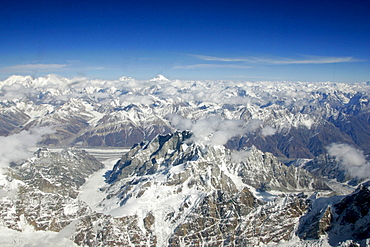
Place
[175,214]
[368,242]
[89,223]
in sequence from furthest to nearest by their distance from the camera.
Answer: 1. [175,214]
2. [89,223]
3. [368,242]

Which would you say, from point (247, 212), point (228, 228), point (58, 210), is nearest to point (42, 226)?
point (58, 210)

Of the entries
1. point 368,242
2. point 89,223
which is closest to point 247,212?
point 368,242

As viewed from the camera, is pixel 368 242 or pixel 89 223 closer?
pixel 368 242

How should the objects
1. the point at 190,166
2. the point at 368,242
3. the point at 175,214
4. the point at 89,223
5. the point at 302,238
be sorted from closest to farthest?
1. the point at 368,242
2. the point at 302,238
3. the point at 89,223
4. the point at 175,214
5. the point at 190,166

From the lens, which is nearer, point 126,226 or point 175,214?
point 126,226

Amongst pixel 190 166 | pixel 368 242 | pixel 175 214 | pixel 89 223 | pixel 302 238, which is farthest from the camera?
pixel 190 166

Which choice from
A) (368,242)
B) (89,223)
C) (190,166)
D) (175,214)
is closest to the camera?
(368,242)

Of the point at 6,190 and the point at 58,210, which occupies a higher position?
the point at 6,190

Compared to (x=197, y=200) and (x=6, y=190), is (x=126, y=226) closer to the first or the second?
(x=197, y=200)

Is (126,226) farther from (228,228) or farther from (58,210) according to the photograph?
(228,228)
